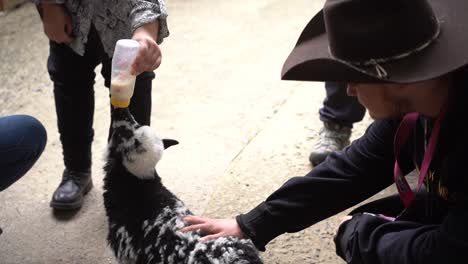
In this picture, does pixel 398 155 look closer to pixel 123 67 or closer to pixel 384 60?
pixel 384 60

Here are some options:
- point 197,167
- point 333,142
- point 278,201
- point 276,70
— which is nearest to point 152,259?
point 278,201

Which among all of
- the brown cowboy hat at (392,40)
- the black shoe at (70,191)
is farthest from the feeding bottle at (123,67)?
the black shoe at (70,191)

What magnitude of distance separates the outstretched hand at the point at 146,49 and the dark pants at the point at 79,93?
239 millimetres

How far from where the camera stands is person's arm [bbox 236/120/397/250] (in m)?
1.49

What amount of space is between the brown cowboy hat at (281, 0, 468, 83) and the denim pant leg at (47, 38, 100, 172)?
105cm

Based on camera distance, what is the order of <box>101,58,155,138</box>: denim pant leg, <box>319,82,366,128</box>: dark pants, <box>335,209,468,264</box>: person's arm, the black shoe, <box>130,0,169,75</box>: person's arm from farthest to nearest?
<box>319,82,366,128</box>: dark pants
the black shoe
<box>101,58,155,138</box>: denim pant leg
<box>130,0,169,75</box>: person's arm
<box>335,209,468,264</box>: person's arm

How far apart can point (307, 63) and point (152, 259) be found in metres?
0.76

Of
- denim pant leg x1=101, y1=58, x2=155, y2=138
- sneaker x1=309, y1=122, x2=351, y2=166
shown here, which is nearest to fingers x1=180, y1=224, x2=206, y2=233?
denim pant leg x1=101, y1=58, x2=155, y2=138

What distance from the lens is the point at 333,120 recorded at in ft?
8.02

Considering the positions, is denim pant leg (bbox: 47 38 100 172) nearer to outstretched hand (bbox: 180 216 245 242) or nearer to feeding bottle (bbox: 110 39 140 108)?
feeding bottle (bbox: 110 39 140 108)

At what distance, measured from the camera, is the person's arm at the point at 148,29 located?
1.57 metres

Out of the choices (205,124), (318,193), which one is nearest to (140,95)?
(318,193)

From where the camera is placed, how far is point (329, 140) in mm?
2441

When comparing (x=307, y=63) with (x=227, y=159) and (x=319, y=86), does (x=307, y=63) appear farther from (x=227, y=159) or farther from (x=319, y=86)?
(x=319, y=86)
